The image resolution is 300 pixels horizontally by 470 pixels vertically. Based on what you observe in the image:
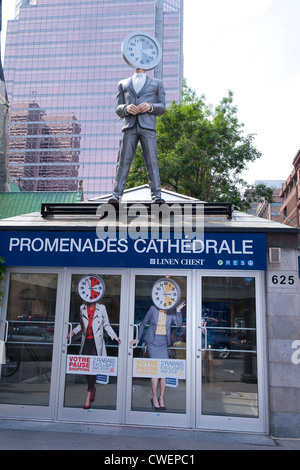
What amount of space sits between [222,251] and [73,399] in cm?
340

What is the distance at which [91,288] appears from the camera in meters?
6.73

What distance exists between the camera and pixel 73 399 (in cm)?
639

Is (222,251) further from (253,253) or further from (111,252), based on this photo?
(111,252)

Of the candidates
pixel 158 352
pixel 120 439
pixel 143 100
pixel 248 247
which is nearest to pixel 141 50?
pixel 143 100

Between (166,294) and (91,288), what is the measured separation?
1285 millimetres

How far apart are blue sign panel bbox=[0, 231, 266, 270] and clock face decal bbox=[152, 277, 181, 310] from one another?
1.08 ft

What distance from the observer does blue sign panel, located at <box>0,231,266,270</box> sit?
6324 millimetres

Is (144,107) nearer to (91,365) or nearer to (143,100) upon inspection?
(143,100)

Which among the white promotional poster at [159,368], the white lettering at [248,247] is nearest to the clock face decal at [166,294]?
the white promotional poster at [159,368]

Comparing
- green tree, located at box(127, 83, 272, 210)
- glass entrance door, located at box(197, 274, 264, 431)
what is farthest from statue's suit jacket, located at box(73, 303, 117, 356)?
green tree, located at box(127, 83, 272, 210)

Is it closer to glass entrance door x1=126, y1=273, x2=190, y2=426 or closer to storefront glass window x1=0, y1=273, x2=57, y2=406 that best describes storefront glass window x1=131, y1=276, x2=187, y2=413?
glass entrance door x1=126, y1=273, x2=190, y2=426

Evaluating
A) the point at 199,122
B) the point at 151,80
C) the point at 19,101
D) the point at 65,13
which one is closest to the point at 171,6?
the point at 65,13

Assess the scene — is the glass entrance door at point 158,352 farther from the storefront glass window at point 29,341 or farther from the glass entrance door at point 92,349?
the storefront glass window at point 29,341
